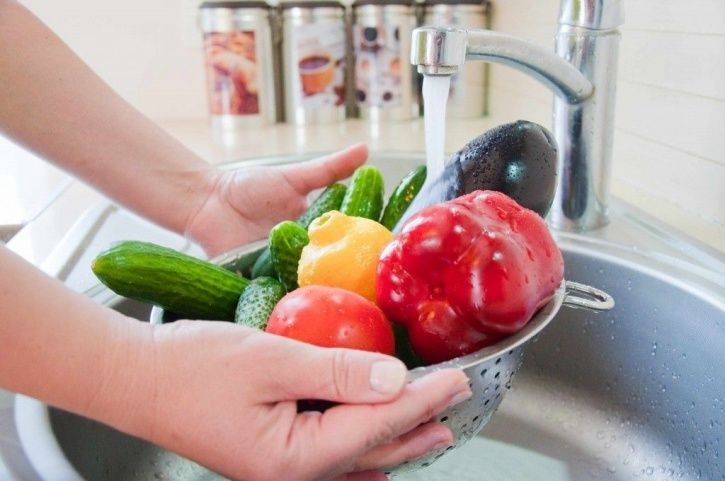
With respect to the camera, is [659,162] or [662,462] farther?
[659,162]

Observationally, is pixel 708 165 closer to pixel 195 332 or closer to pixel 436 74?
pixel 436 74

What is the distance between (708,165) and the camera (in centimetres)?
74

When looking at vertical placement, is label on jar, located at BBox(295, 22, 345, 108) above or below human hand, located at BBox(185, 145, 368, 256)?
above

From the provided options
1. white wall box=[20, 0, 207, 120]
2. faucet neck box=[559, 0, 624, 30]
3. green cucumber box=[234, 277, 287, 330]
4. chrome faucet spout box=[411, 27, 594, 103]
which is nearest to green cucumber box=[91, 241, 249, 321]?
green cucumber box=[234, 277, 287, 330]

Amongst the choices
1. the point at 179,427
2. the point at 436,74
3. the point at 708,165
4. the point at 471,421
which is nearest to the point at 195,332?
the point at 179,427

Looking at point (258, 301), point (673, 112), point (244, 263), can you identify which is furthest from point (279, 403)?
point (673, 112)

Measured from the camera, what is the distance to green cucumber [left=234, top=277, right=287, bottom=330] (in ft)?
1.70

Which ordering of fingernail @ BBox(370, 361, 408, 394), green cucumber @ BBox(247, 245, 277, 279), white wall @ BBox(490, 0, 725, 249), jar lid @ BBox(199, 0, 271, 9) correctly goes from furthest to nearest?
jar lid @ BBox(199, 0, 271, 9) < white wall @ BBox(490, 0, 725, 249) < green cucumber @ BBox(247, 245, 277, 279) < fingernail @ BBox(370, 361, 408, 394)

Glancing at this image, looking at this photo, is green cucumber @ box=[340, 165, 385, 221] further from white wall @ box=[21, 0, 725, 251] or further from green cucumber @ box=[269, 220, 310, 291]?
white wall @ box=[21, 0, 725, 251]

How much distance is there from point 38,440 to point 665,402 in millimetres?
493

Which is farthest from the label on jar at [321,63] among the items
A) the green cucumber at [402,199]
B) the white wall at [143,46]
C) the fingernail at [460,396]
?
the fingernail at [460,396]

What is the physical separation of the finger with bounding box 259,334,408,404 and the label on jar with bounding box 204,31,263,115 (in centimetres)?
99

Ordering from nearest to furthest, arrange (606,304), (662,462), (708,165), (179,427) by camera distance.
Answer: (179,427) → (606,304) → (662,462) → (708,165)

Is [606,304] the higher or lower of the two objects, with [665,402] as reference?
higher
